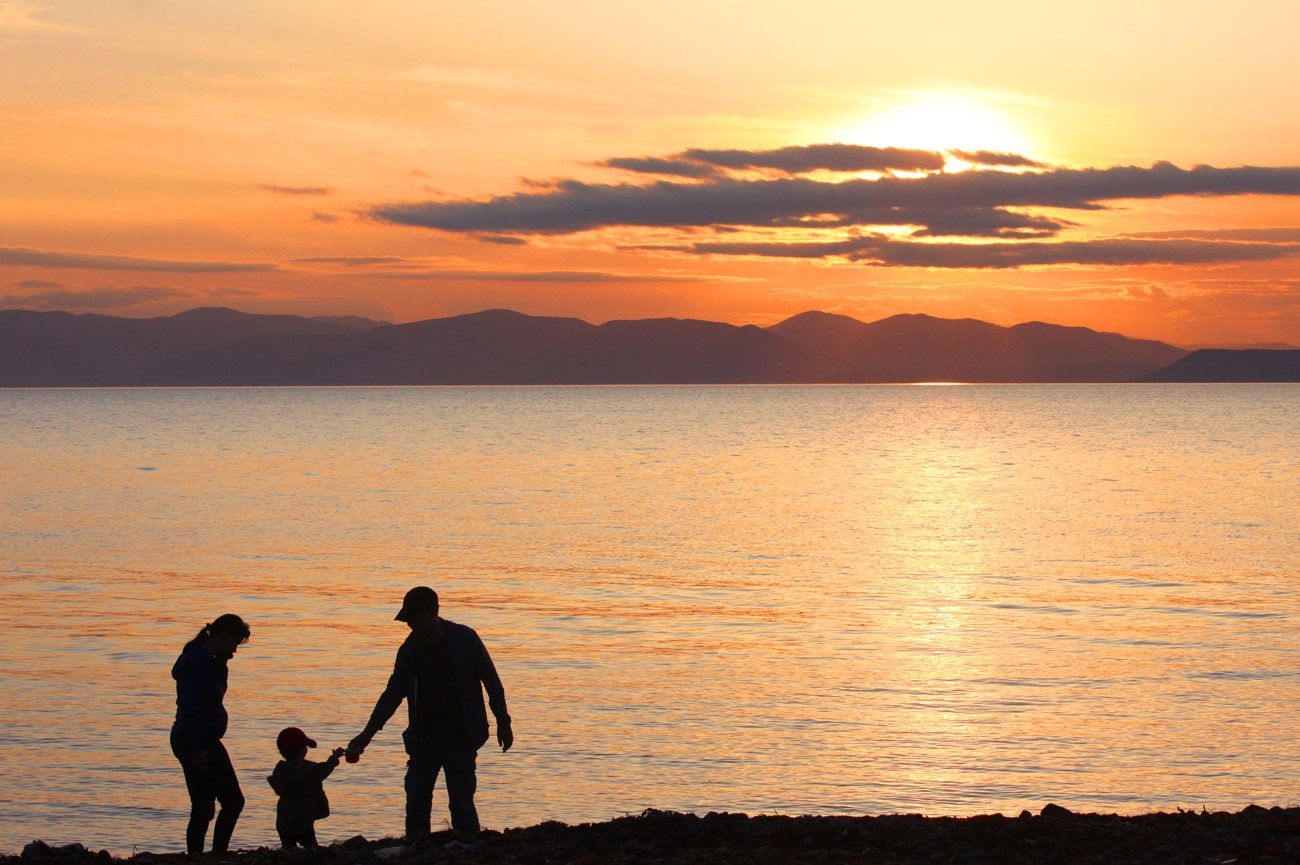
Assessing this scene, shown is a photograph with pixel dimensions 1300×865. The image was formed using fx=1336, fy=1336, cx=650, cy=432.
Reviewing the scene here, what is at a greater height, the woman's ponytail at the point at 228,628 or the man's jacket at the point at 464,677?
the woman's ponytail at the point at 228,628

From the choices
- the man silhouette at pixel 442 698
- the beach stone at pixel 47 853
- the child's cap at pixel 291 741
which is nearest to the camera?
the child's cap at pixel 291 741

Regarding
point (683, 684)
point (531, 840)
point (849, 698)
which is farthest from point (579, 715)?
point (531, 840)

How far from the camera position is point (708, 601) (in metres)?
24.0

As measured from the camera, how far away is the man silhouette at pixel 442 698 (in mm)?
9141

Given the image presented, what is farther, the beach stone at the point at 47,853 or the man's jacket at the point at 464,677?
the beach stone at the point at 47,853

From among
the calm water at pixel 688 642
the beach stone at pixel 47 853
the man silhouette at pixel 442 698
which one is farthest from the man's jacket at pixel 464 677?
the calm water at pixel 688 642

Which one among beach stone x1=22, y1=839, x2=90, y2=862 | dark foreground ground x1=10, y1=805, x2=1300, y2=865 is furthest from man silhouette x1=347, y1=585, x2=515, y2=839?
beach stone x1=22, y1=839, x2=90, y2=862

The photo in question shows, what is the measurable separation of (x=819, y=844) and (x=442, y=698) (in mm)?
2832

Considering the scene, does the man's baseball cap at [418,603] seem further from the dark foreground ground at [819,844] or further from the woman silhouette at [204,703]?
the dark foreground ground at [819,844]

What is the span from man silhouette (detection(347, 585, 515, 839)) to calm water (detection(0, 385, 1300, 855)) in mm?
2772

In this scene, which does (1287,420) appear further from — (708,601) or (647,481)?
(708,601)

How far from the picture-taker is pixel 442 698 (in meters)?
9.20

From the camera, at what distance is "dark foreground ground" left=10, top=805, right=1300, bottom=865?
8.95 m

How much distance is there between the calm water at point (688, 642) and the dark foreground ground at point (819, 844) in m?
2.17
